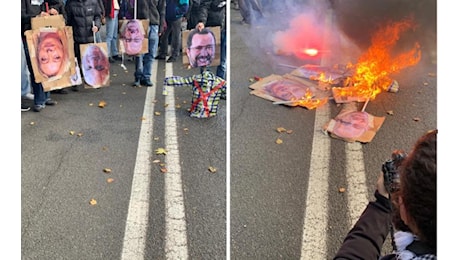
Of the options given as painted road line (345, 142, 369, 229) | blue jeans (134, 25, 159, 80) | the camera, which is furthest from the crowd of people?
Result: the camera

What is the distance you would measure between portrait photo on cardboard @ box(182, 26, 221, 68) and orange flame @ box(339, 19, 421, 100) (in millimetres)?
763

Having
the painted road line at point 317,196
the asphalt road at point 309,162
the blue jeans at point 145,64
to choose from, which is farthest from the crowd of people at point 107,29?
the painted road line at point 317,196

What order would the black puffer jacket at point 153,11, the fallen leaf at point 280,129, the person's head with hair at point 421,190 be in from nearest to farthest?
the person's head with hair at point 421,190, the fallen leaf at point 280,129, the black puffer jacket at point 153,11

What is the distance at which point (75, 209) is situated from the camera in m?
2.16

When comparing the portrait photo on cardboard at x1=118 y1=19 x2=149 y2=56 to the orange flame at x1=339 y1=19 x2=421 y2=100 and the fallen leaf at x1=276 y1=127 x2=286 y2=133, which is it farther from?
the orange flame at x1=339 y1=19 x2=421 y2=100

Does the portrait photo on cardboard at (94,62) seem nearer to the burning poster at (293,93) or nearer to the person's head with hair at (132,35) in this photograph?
the person's head with hair at (132,35)

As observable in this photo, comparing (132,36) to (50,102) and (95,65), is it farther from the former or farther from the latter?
(50,102)

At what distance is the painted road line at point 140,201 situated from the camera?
6.31 ft

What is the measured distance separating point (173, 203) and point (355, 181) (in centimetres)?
82

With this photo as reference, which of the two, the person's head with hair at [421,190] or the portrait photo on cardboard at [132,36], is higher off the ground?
the portrait photo on cardboard at [132,36]

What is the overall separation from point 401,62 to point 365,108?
377mm

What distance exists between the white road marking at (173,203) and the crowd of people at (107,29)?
0.52m

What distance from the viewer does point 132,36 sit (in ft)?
9.76
